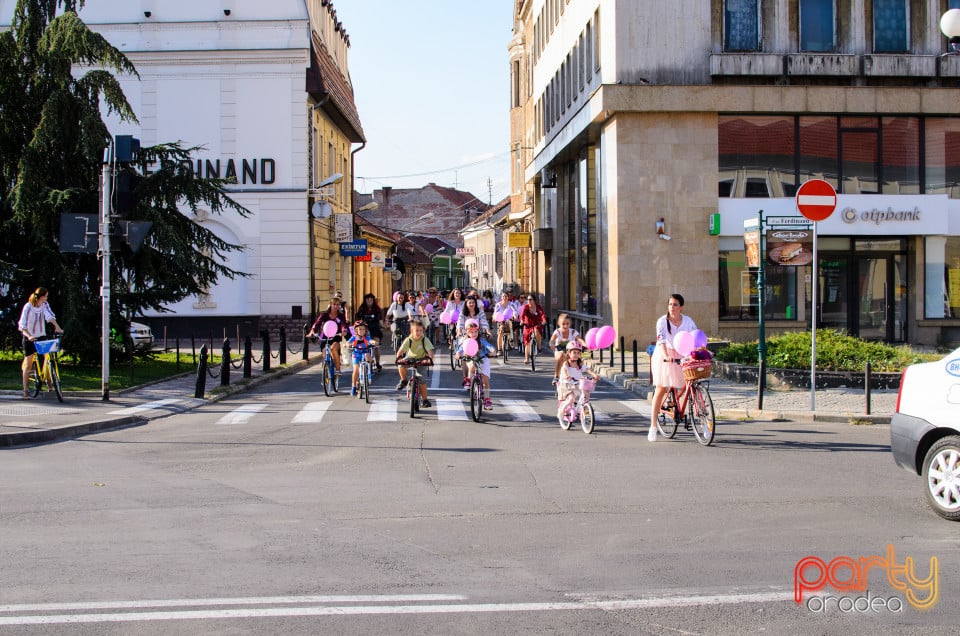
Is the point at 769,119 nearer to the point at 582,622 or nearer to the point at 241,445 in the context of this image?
the point at 241,445

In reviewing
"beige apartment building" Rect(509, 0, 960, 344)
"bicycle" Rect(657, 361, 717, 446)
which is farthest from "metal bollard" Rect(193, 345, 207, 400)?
"beige apartment building" Rect(509, 0, 960, 344)

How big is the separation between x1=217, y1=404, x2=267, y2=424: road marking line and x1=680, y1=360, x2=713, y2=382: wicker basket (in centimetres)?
663

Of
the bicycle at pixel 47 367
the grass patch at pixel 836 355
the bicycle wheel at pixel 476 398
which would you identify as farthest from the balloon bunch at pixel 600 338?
the bicycle at pixel 47 367

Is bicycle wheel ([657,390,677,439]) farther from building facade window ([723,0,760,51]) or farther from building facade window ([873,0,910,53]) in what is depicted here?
building facade window ([873,0,910,53])

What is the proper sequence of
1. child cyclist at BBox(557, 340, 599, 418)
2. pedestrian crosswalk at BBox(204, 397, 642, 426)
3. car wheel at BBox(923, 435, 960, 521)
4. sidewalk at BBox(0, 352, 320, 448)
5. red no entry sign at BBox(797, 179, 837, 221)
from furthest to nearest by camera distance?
pedestrian crosswalk at BBox(204, 397, 642, 426) → red no entry sign at BBox(797, 179, 837, 221) → child cyclist at BBox(557, 340, 599, 418) → sidewalk at BBox(0, 352, 320, 448) → car wheel at BBox(923, 435, 960, 521)

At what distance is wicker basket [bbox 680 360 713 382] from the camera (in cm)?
1157

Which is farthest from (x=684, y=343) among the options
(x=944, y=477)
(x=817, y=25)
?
(x=817, y=25)

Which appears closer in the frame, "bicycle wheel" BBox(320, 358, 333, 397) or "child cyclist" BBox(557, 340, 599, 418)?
"child cyclist" BBox(557, 340, 599, 418)

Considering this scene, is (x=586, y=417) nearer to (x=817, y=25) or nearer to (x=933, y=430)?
(x=933, y=430)

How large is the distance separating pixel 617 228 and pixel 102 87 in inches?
525

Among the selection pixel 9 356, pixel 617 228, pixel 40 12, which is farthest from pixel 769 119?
pixel 9 356

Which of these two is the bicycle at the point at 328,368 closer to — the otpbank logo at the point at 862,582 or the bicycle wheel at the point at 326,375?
the bicycle wheel at the point at 326,375

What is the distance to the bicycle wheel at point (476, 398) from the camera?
14297mm

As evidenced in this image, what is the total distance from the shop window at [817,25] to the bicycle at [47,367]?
20.8 m
